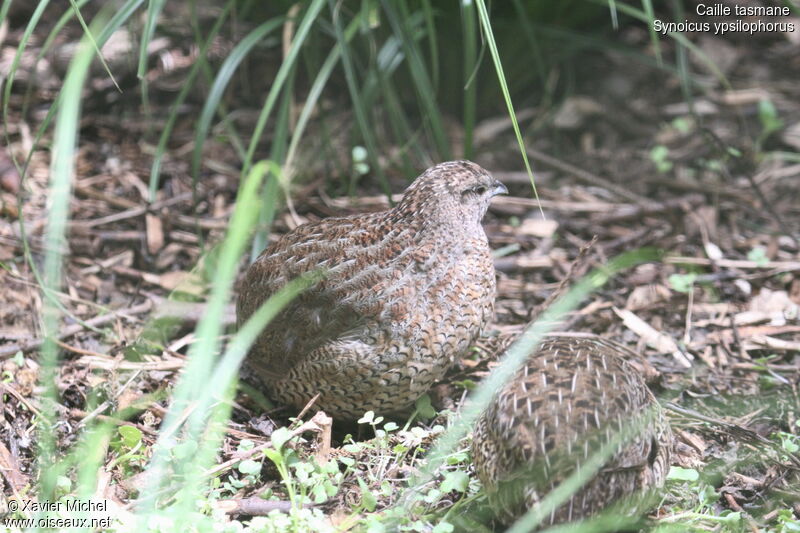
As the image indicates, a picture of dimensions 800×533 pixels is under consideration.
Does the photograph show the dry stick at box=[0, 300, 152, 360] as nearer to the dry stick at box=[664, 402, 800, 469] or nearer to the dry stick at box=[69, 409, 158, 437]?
the dry stick at box=[69, 409, 158, 437]

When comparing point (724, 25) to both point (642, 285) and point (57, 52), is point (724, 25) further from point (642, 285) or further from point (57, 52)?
point (57, 52)

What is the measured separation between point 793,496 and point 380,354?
4.98 ft

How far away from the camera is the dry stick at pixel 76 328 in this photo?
3.92m

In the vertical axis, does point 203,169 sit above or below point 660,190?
above

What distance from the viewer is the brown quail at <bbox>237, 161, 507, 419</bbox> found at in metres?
3.44

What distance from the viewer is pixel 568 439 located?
2.77m

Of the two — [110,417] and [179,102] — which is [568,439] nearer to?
[110,417]

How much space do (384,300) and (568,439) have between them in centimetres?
98

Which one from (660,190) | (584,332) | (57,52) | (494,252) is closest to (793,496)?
(584,332)

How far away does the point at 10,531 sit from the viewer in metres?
2.83

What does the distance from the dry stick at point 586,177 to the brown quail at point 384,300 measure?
156 cm

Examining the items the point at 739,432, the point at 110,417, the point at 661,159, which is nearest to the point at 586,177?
Result: the point at 661,159

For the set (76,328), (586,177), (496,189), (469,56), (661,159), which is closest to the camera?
(496,189)

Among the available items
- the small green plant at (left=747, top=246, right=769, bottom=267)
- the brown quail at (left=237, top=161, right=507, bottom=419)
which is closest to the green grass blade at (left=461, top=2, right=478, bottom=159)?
the brown quail at (left=237, top=161, right=507, bottom=419)
